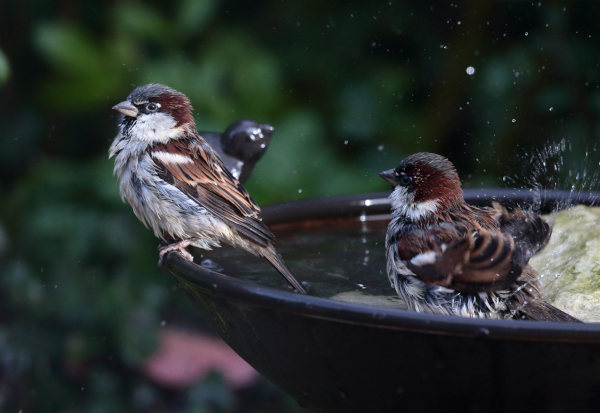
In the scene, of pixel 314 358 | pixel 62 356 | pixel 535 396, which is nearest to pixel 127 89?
pixel 62 356

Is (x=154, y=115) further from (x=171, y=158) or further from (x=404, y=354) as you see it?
(x=404, y=354)

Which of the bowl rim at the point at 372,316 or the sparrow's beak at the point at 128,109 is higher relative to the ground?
the sparrow's beak at the point at 128,109

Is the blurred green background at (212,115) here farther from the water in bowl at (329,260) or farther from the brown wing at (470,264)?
the brown wing at (470,264)

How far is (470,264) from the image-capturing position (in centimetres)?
145

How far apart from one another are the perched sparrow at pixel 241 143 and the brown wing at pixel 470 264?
43.5 inches

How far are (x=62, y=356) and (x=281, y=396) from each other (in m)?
1.00

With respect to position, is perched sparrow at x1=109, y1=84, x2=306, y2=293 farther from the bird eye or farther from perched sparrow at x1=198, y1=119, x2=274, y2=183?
the bird eye

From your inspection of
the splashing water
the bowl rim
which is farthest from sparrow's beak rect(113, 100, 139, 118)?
the splashing water

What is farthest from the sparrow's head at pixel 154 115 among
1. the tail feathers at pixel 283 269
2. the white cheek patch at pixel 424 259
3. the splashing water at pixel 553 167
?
the splashing water at pixel 553 167

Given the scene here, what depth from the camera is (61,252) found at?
3111 mm

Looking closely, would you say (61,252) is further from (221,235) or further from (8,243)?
(221,235)

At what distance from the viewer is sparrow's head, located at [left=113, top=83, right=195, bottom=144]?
2355 mm

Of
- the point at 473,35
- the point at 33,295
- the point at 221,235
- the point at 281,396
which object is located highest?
the point at 473,35

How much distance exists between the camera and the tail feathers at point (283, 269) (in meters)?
1.83
